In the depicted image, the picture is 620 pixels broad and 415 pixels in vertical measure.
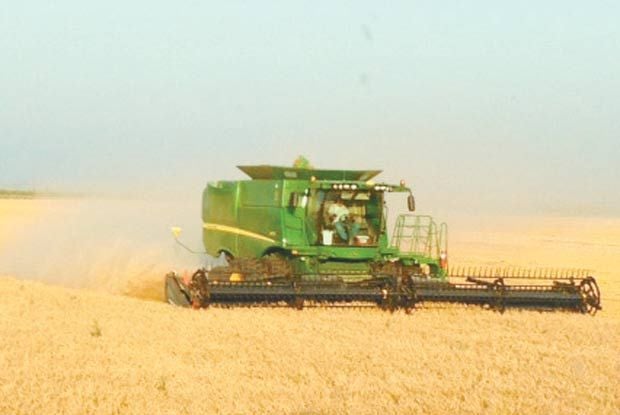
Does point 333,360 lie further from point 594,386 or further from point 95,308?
point 95,308

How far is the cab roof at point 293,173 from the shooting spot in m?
19.1

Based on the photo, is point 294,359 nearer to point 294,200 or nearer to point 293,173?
point 294,200

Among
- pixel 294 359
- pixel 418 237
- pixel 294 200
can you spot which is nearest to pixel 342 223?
pixel 294 200

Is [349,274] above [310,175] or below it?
below

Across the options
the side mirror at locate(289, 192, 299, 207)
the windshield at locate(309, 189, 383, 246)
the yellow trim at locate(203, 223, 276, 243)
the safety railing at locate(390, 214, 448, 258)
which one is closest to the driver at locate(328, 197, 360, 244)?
the windshield at locate(309, 189, 383, 246)

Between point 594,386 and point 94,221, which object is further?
point 94,221

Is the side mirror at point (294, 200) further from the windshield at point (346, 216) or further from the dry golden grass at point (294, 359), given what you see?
the dry golden grass at point (294, 359)

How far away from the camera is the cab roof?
19109mm

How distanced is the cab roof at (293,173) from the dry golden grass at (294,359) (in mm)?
3836

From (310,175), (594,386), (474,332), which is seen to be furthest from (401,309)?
(594,386)

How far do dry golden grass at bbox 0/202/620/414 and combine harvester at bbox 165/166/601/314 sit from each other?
389 millimetres

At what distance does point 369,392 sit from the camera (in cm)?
932

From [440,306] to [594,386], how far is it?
6.63 meters

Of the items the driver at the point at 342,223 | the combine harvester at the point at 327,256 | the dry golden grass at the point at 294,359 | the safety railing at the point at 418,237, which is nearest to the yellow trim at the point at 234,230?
the combine harvester at the point at 327,256
